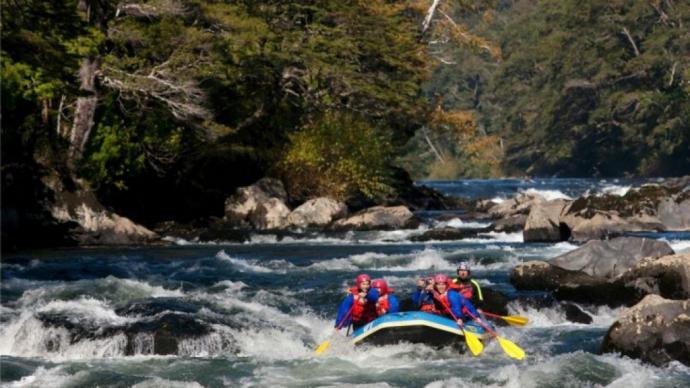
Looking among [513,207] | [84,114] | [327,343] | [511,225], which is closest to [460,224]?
[511,225]

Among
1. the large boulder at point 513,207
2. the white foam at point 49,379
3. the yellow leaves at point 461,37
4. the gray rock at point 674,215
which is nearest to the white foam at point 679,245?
the gray rock at point 674,215

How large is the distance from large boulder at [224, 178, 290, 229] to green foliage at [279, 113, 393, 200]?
5.13 feet

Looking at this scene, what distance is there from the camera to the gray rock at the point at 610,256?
68.3 ft

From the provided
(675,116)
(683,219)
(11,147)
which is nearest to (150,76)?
(11,147)

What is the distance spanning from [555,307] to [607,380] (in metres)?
4.43

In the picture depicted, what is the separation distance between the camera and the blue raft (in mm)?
16062

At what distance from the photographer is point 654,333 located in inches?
592

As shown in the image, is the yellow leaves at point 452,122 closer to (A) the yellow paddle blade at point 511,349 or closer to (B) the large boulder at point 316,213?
(B) the large boulder at point 316,213

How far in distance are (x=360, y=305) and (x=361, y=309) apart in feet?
0.20

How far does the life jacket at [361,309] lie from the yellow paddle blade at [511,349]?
1.94 m

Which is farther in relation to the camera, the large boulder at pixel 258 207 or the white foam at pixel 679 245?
the large boulder at pixel 258 207

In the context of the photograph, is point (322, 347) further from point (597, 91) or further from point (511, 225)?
point (597, 91)

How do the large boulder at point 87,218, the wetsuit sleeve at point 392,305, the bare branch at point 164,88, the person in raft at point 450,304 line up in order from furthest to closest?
the bare branch at point 164,88 → the large boulder at point 87,218 → the wetsuit sleeve at point 392,305 → the person in raft at point 450,304

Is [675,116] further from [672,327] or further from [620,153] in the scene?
[672,327]
